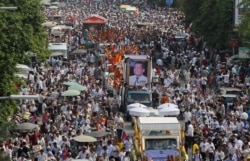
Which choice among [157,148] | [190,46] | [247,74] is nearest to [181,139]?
[157,148]

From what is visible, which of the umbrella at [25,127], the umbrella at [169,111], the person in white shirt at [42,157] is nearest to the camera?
the person in white shirt at [42,157]

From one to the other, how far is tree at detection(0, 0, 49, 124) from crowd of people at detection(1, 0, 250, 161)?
4.50 ft

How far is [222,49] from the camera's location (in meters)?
64.8

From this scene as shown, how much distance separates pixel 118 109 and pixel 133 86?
1.49 metres

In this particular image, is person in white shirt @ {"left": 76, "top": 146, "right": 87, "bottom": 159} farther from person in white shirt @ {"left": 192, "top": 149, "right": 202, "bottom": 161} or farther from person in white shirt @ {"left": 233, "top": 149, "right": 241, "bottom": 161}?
person in white shirt @ {"left": 233, "top": 149, "right": 241, "bottom": 161}

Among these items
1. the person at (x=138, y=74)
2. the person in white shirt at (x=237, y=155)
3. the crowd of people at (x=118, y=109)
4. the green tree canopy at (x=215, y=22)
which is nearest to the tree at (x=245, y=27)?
the crowd of people at (x=118, y=109)

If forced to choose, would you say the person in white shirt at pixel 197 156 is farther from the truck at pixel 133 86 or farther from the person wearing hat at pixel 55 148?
the truck at pixel 133 86

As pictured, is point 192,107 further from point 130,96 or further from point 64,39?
point 64,39

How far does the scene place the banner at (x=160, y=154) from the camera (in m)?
32.4

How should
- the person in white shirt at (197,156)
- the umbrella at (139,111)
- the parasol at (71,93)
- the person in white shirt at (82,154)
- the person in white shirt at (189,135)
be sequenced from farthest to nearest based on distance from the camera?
the parasol at (71,93) → the umbrella at (139,111) → the person in white shirt at (189,135) → the person in white shirt at (197,156) → the person in white shirt at (82,154)

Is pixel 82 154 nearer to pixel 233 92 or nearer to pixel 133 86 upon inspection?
pixel 133 86

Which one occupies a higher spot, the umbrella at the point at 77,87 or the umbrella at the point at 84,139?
the umbrella at the point at 77,87

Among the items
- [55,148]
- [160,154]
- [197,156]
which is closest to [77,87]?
[55,148]

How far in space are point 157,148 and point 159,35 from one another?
46065mm
